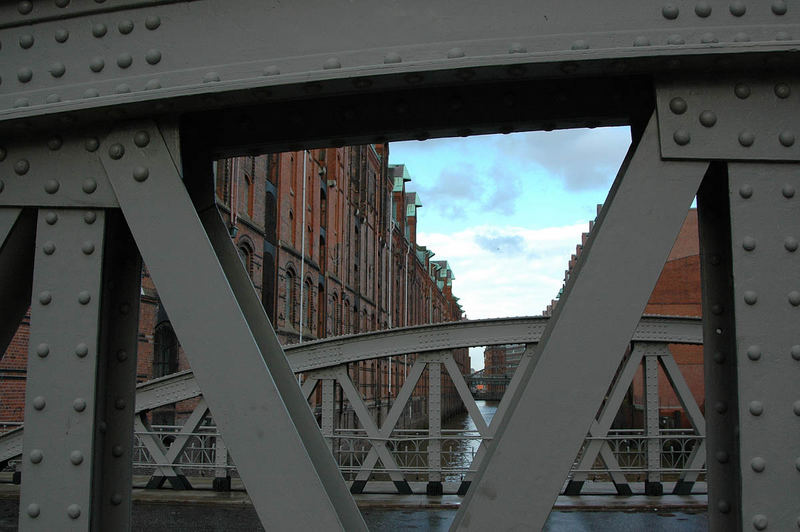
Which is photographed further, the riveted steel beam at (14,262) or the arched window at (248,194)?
the arched window at (248,194)

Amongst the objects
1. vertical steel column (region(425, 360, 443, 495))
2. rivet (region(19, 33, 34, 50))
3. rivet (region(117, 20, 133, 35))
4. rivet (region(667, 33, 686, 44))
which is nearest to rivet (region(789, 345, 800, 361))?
rivet (region(667, 33, 686, 44))

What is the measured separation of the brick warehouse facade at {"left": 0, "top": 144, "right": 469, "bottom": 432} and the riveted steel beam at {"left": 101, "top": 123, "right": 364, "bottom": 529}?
193 inches

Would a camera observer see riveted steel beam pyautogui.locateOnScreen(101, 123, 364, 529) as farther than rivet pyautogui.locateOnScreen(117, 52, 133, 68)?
No

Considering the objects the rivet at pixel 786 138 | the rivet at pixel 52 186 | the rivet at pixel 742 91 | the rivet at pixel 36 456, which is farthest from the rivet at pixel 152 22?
the rivet at pixel 786 138

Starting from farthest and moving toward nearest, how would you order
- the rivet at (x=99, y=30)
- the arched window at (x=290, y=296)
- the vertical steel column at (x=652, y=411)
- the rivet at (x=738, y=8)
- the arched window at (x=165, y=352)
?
the arched window at (x=290, y=296) → the arched window at (x=165, y=352) → the vertical steel column at (x=652, y=411) → the rivet at (x=99, y=30) → the rivet at (x=738, y=8)

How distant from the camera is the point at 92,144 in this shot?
2115mm

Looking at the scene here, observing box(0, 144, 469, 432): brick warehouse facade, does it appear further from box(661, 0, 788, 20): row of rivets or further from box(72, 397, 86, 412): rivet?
box(661, 0, 788, 20): row of rivets

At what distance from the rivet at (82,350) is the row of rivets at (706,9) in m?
1.77

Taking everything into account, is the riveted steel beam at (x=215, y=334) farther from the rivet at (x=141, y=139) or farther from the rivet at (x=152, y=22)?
the rivet at (x=152, y=22)

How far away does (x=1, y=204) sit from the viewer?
84.7 inches

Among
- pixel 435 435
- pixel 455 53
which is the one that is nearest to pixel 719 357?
pixel 455 53

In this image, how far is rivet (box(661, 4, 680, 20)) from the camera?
1.87m

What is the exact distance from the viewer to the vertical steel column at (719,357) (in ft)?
6.56

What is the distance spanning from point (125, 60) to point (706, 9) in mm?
1561
